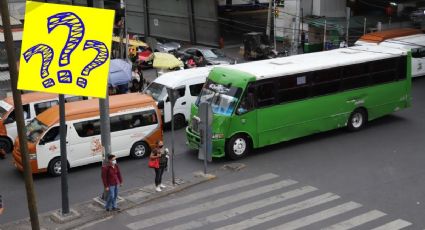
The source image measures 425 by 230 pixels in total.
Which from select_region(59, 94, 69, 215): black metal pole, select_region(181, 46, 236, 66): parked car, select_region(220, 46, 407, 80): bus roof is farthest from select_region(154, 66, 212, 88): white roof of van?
select_region(59, 94, 69, 215): black metal pole

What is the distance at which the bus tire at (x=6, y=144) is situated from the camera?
2059 centimetres

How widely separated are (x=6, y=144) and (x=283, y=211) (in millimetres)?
10849

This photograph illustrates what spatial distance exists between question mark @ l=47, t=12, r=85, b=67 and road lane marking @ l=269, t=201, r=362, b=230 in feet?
20.0

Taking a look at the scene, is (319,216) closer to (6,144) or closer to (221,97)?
(221,97)

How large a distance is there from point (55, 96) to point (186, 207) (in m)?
8.60

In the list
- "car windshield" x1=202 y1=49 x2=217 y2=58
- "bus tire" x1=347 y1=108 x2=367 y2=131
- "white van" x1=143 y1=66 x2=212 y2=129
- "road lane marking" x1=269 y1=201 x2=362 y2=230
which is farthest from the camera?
"car windshield" x1=202 y1=49 x2=217 y2=58

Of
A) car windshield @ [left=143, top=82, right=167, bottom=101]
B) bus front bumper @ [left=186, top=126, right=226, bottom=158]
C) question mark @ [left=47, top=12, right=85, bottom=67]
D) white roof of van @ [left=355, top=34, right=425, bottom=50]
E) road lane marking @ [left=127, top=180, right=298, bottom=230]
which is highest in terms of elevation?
question mark @ [left=47, top=12, right=85, bottom=67]

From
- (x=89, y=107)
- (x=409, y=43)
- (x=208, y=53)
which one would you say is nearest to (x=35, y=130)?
(x=89, y=107)

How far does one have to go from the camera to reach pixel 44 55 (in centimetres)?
1252

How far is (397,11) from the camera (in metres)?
41.0

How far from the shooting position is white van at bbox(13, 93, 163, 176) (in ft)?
59.0

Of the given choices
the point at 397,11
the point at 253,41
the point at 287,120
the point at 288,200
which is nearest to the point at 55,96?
the point at 287,120

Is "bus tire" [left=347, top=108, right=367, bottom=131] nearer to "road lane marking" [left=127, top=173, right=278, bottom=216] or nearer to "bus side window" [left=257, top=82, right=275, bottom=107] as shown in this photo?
"bus side window" [left=257, top=82, right=275, bottom=107]

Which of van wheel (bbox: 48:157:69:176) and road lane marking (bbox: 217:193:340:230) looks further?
van wheel (bbox: 48:157:69:176)
